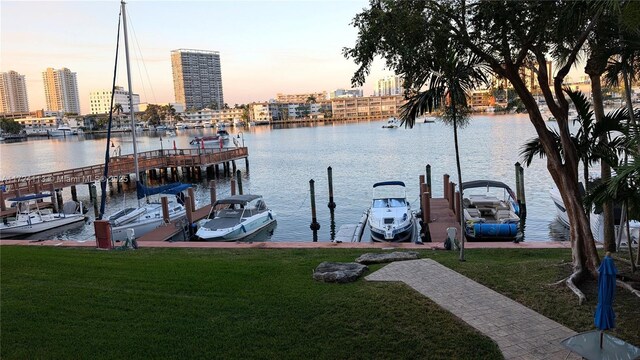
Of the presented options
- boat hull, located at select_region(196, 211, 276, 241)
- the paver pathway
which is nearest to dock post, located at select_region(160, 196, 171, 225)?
boat hull, located at select_region(196, 211, 276, 241)

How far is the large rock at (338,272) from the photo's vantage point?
991 cm

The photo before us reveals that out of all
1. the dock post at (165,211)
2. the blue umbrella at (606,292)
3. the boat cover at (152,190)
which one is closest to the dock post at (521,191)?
the dock post at (165,211)

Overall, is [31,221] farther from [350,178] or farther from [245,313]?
[350,178]

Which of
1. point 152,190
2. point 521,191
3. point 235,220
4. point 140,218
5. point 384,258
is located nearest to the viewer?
point 384,258

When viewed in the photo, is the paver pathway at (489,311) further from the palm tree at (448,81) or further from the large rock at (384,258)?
the palm tree at (448,81)

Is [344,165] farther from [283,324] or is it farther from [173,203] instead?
[283,324]

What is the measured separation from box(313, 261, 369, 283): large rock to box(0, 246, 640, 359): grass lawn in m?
0.25

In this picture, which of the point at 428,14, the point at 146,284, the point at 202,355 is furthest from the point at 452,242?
the point at 202,355

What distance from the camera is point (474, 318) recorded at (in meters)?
7.87

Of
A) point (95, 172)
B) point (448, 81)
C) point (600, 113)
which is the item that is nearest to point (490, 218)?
point (600, 113)

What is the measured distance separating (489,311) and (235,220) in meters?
17.4

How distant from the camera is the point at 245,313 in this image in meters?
8.13

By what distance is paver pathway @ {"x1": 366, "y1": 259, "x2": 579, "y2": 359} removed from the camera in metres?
6.94

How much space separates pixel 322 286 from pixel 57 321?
464 centimetres
